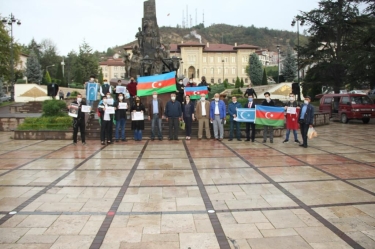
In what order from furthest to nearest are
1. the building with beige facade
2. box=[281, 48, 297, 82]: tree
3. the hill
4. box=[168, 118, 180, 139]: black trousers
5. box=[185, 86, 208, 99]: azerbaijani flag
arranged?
1. the hill
2. the building with beige facade
3. box=[281, 48, 297, 82]: tree
4. box=[185, 86, 208, 99]: azerbaijani flag
5. box=[168, 118, 180, 139]: black trousers

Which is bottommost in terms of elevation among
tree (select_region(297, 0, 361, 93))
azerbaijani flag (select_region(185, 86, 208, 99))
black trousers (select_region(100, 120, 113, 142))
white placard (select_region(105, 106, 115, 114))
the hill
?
black trousers (select_region(100, 120, 113, 142))

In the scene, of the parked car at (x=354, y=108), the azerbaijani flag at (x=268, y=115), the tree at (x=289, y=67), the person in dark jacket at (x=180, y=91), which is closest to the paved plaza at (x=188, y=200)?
the azerbaijani flag at (x=268, y=115)

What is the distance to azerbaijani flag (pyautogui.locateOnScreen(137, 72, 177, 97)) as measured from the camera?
15969 millimetres

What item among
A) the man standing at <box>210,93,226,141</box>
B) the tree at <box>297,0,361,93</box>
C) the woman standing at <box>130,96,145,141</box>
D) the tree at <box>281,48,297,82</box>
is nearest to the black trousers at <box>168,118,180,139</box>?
the woman standing at <box>130,96,145,141</box>

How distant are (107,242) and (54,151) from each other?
8.25 m

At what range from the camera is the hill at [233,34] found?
156 meters

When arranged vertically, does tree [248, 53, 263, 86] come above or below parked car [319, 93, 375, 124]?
above

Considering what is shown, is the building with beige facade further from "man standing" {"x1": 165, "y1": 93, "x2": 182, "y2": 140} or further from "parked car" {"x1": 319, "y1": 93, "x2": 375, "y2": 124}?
"man standing" {"x1": 165, "y1": 93, "x2": 182, "y2": 140}

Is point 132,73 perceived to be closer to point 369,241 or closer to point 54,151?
point 54,151

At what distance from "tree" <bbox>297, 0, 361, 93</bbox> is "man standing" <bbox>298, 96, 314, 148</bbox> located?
22.2 meters

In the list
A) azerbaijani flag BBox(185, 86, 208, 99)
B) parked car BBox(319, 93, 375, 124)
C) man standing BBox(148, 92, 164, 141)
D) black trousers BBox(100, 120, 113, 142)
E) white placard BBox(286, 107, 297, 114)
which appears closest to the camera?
black trousers BBox(100, 120, 113, 142)

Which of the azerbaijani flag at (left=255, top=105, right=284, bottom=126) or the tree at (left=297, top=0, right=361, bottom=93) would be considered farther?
the tree at (left=297, top=0, right=361, bottom=93)

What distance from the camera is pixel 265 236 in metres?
4.61

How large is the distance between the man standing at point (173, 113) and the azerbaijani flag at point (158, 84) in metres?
1.82
